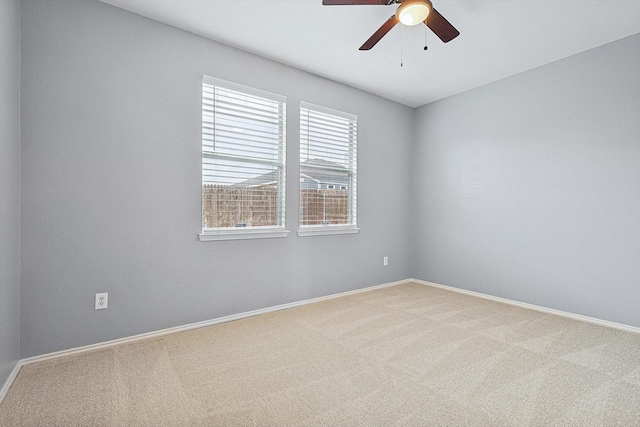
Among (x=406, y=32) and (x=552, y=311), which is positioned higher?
(x=406, y=32)

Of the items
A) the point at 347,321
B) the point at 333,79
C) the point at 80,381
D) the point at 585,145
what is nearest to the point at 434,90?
the point at 333,79

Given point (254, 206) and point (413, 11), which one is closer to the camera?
point (413, 11)

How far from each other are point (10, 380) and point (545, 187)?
15.7 feet

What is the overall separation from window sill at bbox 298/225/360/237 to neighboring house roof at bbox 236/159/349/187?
0.57 m

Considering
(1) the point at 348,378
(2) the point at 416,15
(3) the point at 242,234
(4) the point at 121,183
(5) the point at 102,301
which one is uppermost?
(2) the point at 416,15

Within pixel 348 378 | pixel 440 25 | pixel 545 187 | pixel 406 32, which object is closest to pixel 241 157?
pixel 406 32

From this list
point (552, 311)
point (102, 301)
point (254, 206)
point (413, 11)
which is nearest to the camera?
point (413, 11)

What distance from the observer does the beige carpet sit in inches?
63.8

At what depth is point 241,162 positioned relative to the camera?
3127mm

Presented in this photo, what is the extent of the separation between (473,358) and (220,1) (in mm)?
3293

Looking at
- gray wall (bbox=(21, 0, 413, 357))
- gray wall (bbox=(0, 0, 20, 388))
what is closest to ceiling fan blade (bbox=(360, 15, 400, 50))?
gray wall (bbox=(21, 0, 413, 357))

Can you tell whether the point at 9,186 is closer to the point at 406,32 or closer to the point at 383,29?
the point at 383,29

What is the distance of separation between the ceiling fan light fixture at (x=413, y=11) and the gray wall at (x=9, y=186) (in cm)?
239

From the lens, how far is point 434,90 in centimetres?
413
